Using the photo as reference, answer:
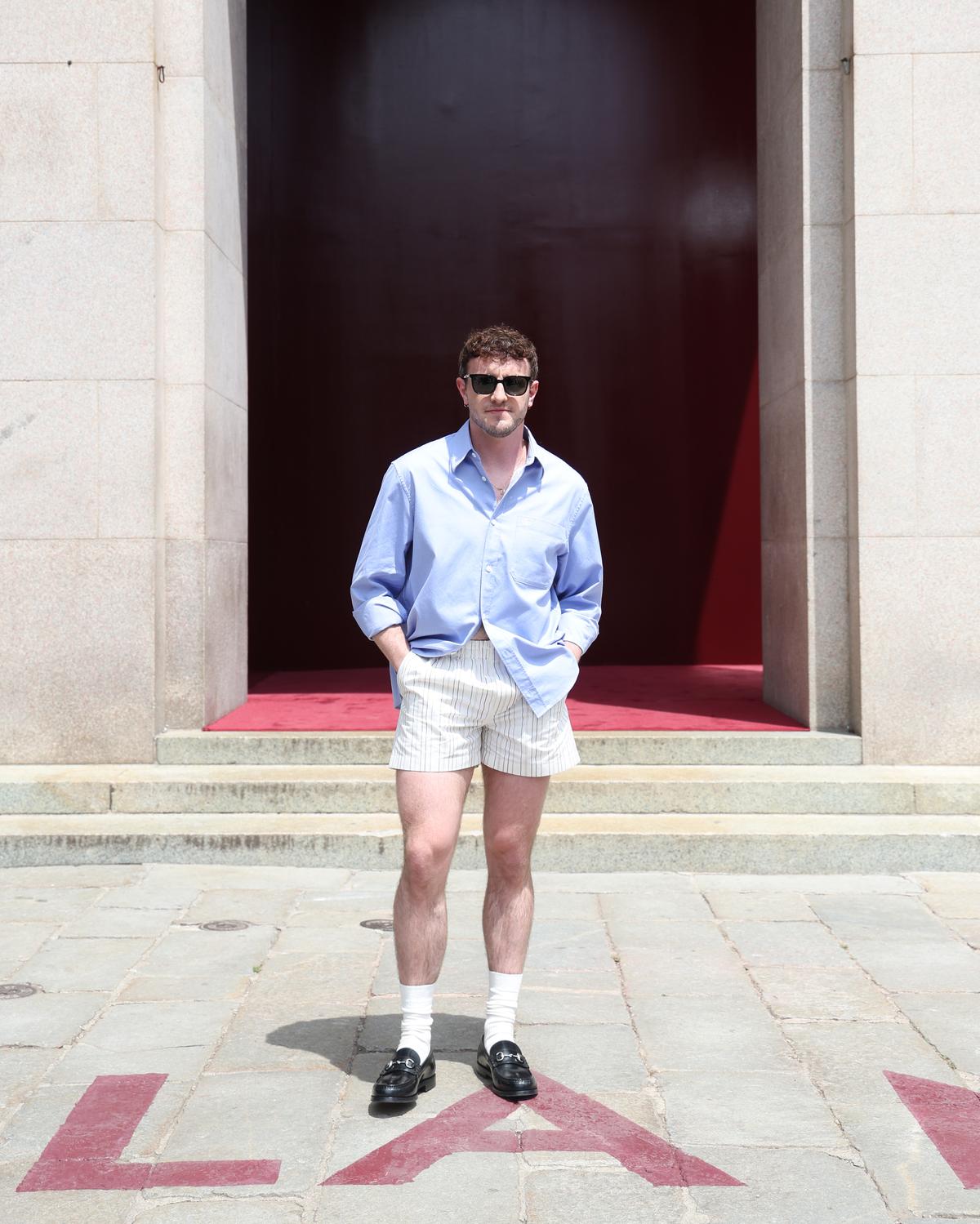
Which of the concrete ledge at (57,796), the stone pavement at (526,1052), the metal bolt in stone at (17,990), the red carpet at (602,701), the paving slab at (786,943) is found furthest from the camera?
the red carpet at (602,701)

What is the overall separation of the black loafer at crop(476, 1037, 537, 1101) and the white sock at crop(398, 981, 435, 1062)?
0.60 ft

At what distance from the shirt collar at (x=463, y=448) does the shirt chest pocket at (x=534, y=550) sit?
7.1 inches

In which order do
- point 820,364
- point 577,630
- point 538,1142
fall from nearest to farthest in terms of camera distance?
point 538,1142 < point 577,630 < point 820,364

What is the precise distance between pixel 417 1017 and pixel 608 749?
3536mm

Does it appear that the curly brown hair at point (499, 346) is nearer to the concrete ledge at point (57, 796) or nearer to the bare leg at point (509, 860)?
the bare leg at point (509, 860)

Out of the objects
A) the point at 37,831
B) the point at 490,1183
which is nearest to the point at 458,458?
the point at 490,1183

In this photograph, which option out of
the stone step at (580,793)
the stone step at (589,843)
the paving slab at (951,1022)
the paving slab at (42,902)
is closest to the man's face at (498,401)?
the paving slab at (951,1022)

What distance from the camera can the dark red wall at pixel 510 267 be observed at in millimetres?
11008

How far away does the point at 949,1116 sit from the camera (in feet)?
11.1

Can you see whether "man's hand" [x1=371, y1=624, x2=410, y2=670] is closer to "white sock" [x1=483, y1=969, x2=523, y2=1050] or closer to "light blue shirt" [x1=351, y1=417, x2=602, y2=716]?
"light blue shirt" [x1=351, y1=417, x2=602, y2=716]

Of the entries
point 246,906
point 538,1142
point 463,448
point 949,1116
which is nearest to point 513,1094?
point 538,1142

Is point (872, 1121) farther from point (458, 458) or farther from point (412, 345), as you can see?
point (412, 345)

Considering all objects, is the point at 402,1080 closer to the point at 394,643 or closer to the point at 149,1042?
the point at 149,1042

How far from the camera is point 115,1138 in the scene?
10.7 feet
